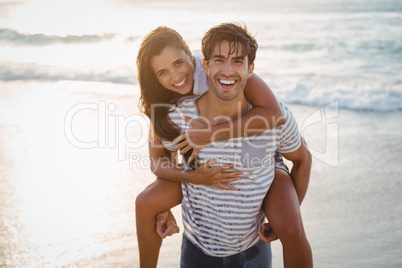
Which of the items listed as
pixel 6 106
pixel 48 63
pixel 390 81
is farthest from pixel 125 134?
pixel 390 81

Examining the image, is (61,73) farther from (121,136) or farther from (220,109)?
(220,109)

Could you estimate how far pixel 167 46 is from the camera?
2717mm

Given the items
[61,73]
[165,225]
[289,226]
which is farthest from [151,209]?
[61,73]

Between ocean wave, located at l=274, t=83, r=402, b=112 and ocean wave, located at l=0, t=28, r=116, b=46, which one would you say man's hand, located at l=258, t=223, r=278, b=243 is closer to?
ocean wave, located at l=274, t=83, r=402, b=112

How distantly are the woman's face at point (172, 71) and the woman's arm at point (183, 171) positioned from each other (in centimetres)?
29

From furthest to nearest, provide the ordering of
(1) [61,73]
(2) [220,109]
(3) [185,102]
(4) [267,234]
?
(1) [61,73] → (3) [185,102] → (2) [220,109] → (4) [267,234]

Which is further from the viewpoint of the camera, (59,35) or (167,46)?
(59,35)

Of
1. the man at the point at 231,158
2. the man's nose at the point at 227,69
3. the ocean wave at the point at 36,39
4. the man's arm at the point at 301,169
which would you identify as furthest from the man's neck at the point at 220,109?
the ocean wave at the point at 36,39

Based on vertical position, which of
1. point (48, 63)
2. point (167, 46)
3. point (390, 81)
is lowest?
point (167, 46)

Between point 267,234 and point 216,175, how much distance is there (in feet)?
1.20

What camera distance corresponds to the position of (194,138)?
8.07ft

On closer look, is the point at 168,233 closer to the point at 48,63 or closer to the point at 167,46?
the point at 167,46

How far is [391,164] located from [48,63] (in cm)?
660

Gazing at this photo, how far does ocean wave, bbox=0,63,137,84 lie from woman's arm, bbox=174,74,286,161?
609 cm
